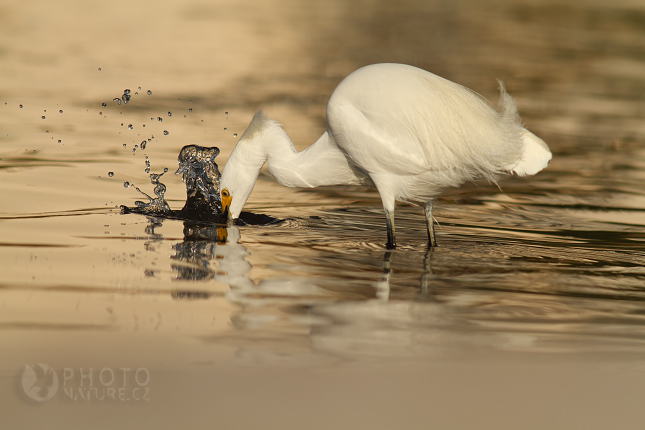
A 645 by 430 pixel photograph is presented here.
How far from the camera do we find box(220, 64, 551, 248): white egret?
6312 millimetres

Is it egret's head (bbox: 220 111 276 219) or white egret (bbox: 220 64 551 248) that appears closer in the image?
white egret (bbox: 220 64 551 248)

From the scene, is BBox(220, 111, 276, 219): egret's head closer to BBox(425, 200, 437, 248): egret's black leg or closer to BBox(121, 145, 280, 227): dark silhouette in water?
BBox(121, 145, 280, 227): dark silhouette in water

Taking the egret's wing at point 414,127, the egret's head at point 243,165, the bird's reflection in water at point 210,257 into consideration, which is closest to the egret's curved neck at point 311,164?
the egret's head at point 243,165

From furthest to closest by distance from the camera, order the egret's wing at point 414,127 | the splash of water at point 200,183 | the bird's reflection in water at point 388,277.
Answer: the splash of water at point 200,183, the egret's wing at point 414,127, the bird's reflection in water at point 388,277

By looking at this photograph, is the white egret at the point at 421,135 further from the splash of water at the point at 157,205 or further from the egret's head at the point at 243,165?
the splash of water at the point at 157,205

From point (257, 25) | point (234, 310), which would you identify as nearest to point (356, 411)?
point (234, 310)

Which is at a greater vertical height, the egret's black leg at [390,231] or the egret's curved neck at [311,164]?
the egret's curved neck at [311,164]

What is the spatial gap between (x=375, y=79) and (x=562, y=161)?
5.28 meters

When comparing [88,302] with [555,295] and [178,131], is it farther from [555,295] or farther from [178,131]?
[178,131]

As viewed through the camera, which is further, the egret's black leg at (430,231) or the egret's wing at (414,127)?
the egret's black leg at (430,231)

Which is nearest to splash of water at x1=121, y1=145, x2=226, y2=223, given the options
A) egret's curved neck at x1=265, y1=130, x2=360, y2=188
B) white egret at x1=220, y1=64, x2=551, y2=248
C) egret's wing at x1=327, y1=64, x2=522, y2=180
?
egret's curved neck at x1=265, y1=130, x2=360, y2=188

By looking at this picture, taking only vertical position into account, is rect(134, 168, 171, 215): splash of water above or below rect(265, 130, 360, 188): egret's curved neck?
below

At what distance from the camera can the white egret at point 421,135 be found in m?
6.31

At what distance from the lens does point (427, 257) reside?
6.15 meters
